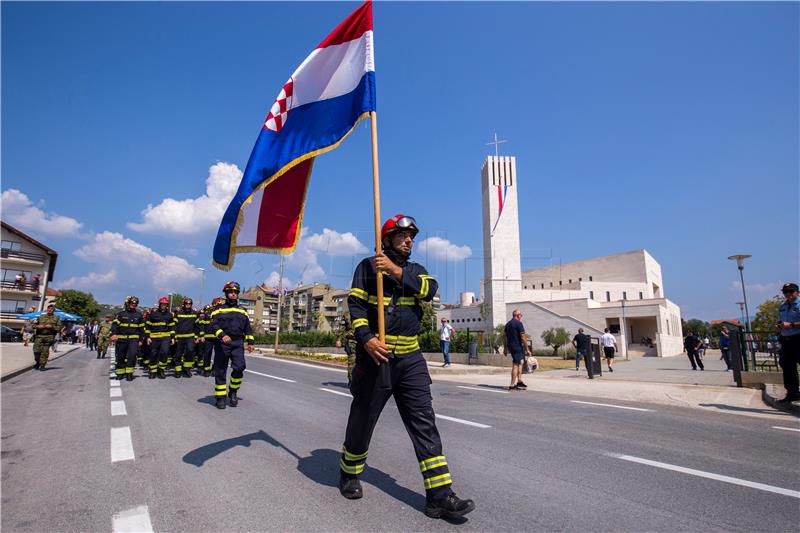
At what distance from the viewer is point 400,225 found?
10.9ft

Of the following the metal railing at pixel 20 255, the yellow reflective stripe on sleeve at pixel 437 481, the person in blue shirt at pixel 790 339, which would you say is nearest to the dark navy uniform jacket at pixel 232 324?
the yellow reflective stripe on sleeve at pixel 437 481

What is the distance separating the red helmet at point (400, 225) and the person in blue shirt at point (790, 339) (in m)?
7.07

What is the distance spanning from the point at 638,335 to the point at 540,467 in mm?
64536

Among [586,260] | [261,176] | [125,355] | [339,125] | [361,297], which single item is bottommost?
[125,355]

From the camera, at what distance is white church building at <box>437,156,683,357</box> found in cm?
4791

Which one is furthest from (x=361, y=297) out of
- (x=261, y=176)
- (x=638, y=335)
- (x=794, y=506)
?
(x=638, y=335)

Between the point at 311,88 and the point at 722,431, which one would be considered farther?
the point at 722,431

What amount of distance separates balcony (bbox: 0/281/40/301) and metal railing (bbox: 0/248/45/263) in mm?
2802

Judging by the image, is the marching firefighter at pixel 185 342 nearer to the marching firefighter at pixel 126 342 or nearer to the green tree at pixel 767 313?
the marching firefighter at pixel 126 342

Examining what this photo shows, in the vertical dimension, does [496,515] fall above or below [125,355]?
below

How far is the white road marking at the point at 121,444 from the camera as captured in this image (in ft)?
13.2

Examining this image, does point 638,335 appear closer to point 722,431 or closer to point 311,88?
point 722,431

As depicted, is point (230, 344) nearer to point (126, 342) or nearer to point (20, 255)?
point (126, 342)

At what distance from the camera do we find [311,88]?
468 centimetres
